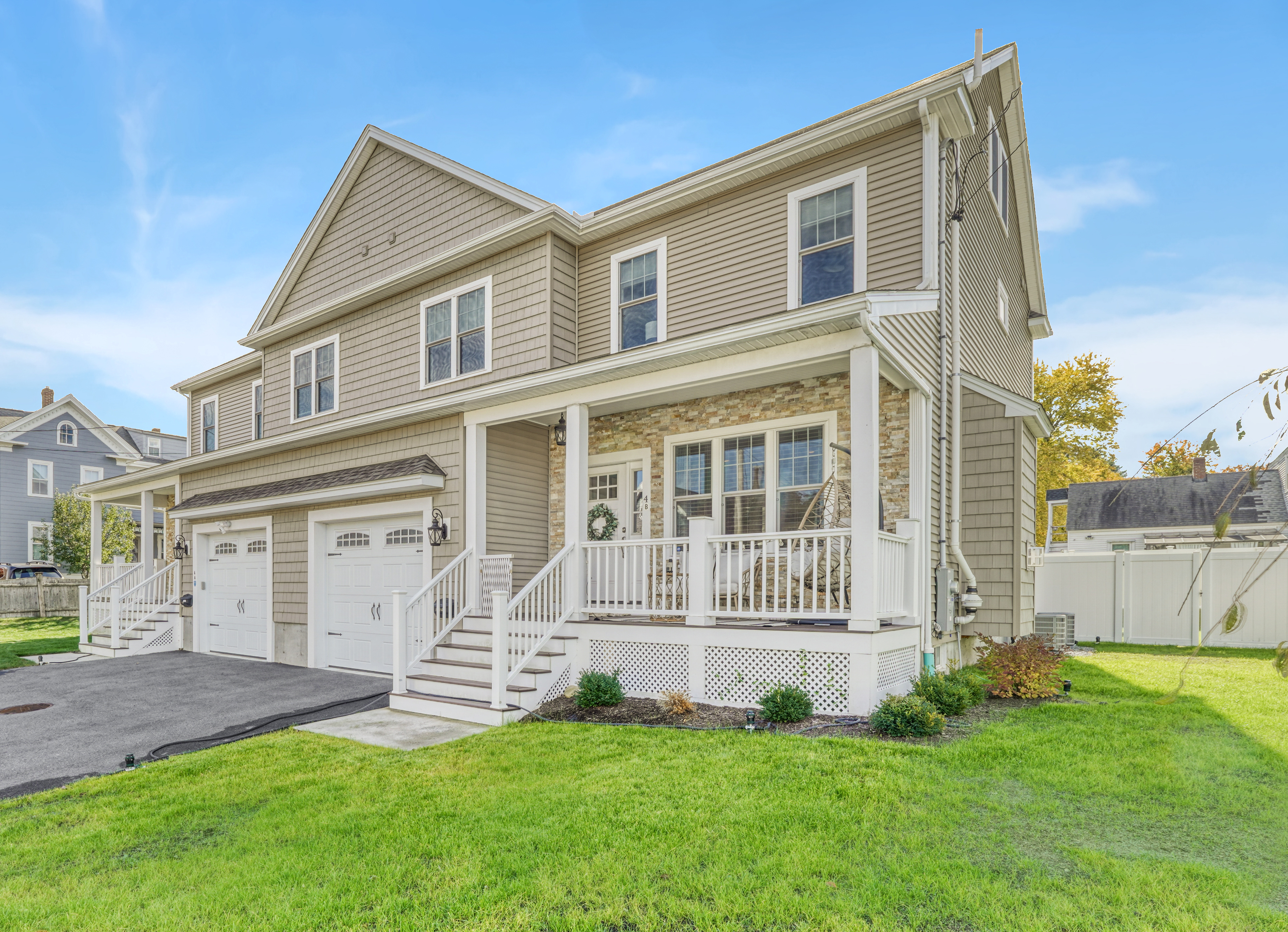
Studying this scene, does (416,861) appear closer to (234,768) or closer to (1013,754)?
(234,768)

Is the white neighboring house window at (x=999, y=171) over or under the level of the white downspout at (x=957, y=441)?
over

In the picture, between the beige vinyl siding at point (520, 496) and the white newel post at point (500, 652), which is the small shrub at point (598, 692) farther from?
the beige vinyl siding at point (520, 496)

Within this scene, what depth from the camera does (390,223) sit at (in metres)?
12.8

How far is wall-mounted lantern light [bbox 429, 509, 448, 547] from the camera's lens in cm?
1052

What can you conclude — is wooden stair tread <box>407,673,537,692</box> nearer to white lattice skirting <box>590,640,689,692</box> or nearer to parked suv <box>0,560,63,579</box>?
white lattice skirting <box>590,640,689,692</box>

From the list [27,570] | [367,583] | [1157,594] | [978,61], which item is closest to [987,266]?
[978,61]

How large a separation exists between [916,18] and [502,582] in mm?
7758

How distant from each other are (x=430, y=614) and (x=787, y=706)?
467 centimetres

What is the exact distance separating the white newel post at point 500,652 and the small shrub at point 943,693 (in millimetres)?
4071

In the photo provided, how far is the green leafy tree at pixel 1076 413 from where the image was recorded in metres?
26.6

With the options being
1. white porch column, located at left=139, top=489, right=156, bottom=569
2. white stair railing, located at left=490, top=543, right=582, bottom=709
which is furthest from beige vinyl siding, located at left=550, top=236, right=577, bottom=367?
white porch column, located at left=139, top=489, right=156, bottom=569

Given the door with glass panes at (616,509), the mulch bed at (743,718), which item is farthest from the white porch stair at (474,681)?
the door with glass panes at (616,509)

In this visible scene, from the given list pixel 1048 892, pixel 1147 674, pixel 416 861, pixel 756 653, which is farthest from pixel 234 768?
pixel 1147 674

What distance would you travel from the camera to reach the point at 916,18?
4.15 metres
